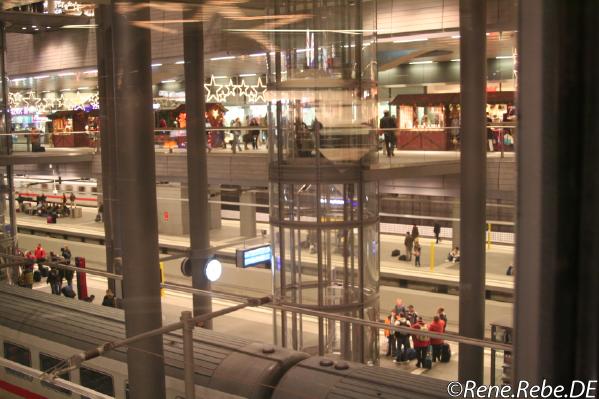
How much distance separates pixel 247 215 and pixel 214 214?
1246 mm

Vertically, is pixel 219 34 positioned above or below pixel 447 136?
above

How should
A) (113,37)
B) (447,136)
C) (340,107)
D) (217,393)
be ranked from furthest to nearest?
(447,136) < (340,107) < (217,393) < (113,37)

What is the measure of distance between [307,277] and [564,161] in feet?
19.6

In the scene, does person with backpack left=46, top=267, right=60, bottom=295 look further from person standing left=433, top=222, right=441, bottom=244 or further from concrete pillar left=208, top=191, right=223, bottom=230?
person standing left=433, top=222, right=441, bottom=244

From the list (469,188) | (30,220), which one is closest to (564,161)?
(469,188)

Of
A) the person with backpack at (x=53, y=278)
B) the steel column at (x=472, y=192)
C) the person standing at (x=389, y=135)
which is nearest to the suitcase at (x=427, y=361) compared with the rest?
the steel column at (x=472, y=192)

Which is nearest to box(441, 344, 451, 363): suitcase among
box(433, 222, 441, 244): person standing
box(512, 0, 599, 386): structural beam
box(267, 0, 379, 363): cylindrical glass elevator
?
box(267, 0, 379, 363): cylindrical glass elevator

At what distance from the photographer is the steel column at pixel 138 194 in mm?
3742

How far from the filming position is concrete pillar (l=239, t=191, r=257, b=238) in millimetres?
8375

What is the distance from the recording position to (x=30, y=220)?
1335cm

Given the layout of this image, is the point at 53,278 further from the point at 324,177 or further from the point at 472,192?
the point at 472,192

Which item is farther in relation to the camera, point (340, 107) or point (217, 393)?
point (340, 107)

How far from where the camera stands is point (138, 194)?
12.9ft

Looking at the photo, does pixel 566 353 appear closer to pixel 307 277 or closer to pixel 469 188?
pixel 307 277
